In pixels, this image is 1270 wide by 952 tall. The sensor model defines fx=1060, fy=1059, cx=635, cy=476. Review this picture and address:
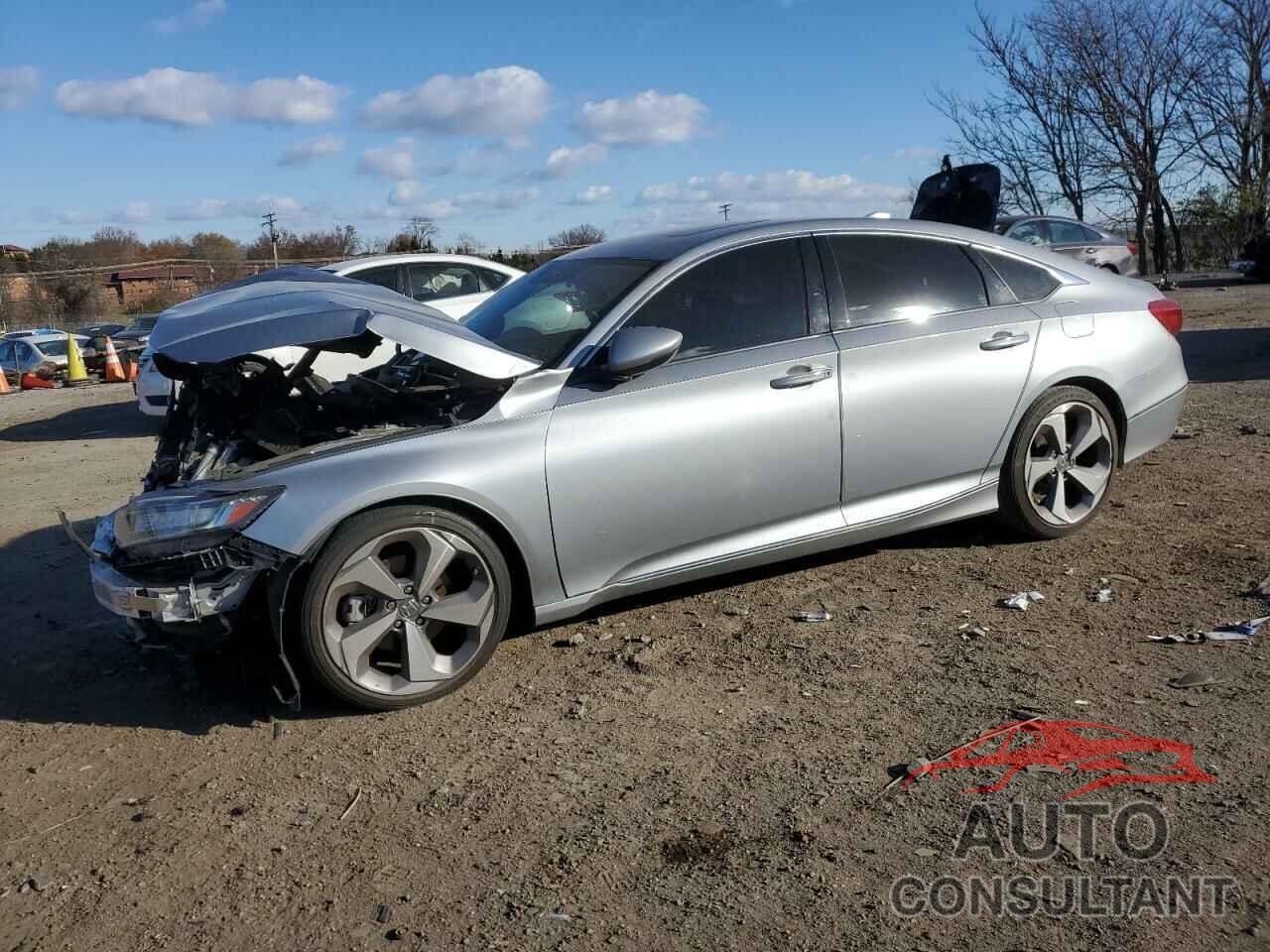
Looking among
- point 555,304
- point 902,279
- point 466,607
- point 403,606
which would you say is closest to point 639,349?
point 555,304

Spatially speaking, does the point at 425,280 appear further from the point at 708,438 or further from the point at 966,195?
the point at 708,438

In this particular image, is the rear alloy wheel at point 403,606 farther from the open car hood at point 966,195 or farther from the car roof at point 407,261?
the car roof at point 407,261

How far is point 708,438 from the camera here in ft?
14.0

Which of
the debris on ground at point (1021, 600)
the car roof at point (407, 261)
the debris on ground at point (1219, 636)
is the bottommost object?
the debris on ground at point (1219, 636)

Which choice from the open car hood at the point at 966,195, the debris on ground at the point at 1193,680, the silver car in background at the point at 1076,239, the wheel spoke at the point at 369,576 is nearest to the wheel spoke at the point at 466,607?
the wheel spoke at the point at 369,576

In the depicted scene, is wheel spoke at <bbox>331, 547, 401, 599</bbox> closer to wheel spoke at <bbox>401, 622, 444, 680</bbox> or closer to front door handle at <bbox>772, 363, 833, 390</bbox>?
wheel spoke at <bbox>401, 622, 444, 680</bbox>

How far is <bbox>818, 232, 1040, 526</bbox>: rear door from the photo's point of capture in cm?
465

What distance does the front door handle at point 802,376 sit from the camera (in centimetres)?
444

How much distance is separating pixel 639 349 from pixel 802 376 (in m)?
0.80

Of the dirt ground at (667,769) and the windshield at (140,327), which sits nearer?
the dirt ground at (667,769)

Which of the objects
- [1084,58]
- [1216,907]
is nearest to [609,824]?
[1216,907]

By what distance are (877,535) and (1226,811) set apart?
2109 mm

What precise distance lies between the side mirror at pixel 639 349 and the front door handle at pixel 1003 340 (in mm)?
1639

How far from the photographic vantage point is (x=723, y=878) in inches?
108
